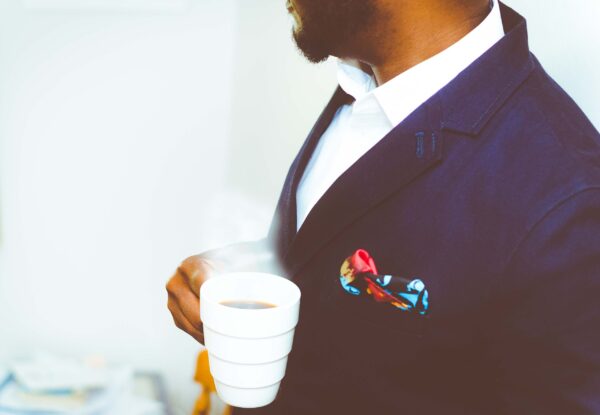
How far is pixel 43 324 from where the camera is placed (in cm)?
169

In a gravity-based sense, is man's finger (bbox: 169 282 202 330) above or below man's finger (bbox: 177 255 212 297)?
below

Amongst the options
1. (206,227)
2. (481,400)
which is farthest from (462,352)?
(206,227)

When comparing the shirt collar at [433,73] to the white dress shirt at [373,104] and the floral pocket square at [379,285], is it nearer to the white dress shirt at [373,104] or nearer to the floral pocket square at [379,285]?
the white dress shirt at [373,104]

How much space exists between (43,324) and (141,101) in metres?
0.81

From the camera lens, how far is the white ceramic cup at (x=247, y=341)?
0.55 metres

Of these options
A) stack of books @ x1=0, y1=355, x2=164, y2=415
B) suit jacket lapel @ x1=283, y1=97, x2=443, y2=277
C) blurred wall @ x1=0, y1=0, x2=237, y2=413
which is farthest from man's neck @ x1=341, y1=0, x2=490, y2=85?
stack of books @ x1=0, y1=355, x2=164, y2=415

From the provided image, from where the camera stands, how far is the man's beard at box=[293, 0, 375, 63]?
717 mm

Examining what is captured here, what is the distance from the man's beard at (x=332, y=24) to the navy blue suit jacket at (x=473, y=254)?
0.18 meters

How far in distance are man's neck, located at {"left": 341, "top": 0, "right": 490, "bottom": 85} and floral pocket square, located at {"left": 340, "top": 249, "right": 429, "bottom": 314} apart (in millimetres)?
301

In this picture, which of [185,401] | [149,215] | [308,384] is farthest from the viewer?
[185,401]

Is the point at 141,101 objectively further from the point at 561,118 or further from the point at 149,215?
the point at 561,118

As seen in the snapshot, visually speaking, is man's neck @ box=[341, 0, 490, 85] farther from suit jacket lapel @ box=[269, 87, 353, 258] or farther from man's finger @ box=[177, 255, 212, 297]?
man's finger @ box=[177, 255, 212, 297]

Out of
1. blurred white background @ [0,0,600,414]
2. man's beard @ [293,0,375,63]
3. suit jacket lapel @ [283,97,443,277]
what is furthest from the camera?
blurred white background @ [0,0,600,414]

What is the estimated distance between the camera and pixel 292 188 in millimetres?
814
